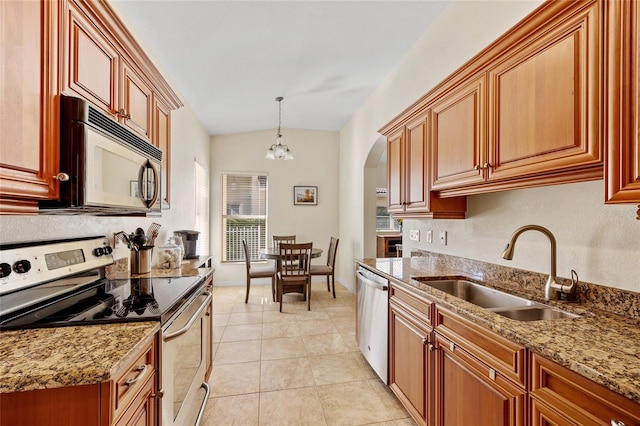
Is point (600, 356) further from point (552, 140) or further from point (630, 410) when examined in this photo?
point (552, 140)

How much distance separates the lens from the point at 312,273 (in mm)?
4445

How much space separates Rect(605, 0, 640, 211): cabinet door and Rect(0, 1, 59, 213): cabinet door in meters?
1.88

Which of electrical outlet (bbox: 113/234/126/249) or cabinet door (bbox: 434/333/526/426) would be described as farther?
electrical outlet (bbox: 113/234/126/249)

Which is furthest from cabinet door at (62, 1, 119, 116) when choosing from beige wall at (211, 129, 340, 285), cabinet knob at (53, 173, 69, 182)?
beige wall at (211, 129, 340, 285)

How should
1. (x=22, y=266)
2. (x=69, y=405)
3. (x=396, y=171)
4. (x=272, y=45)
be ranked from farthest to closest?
(x=272, y=45), (x=396, y=171), (x=22, y=266), (x=69, y=405)

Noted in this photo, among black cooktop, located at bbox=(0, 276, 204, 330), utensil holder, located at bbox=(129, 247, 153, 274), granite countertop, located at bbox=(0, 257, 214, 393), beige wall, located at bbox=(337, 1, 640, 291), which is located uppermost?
beige wall, located at bbox=(337, 1, 640, 291)

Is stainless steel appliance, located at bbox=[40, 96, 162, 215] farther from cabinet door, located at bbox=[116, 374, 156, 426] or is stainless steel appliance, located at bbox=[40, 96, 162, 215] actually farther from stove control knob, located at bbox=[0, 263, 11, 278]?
cabinet door, located at bbox=[116, 374, 156, 426]

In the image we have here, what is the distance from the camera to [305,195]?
18.6 ft

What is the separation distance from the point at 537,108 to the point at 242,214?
4.94m

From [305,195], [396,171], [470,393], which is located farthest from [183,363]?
[305,195]

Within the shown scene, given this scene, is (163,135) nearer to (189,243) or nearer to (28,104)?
(28,104)

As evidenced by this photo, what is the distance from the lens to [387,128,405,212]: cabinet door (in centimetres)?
257

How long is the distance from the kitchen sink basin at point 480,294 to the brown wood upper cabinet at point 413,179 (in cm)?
50

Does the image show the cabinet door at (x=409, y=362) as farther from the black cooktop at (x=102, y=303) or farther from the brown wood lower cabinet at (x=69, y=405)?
the brown wood lower cabinet at (x=69, y=405)
